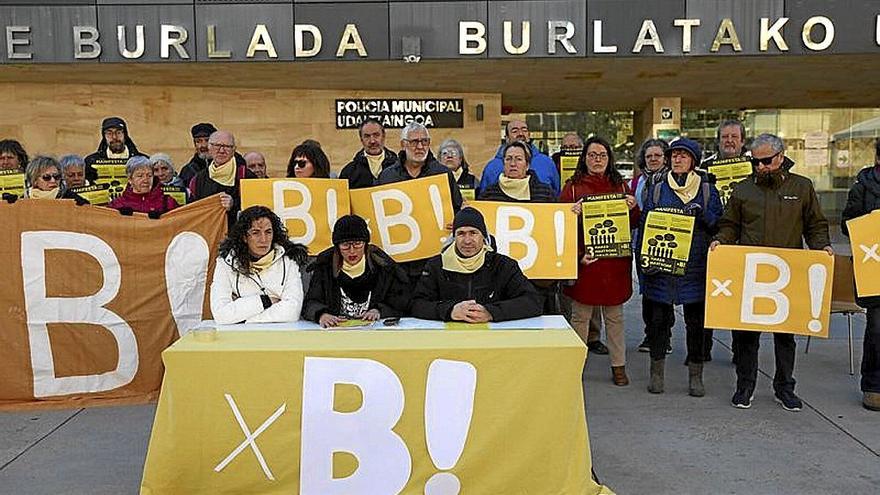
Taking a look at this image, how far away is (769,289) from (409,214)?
8.57 ft

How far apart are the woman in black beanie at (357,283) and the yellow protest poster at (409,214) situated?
0.91m

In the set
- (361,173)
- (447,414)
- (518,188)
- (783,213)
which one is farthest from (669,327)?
(447,414)

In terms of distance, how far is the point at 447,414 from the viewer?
145 inches

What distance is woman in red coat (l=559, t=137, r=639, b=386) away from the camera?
6.03 m

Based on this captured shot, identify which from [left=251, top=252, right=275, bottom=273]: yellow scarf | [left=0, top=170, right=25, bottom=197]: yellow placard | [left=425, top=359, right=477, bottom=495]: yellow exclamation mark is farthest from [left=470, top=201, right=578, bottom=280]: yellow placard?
[left=0, top=170, right=25, bottom=197]: yellow placard

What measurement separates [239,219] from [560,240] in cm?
241

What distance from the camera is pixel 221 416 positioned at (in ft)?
12.0

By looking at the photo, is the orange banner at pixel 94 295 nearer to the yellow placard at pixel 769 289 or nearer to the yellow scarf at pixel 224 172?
the yellow scarf at pixel 224 172

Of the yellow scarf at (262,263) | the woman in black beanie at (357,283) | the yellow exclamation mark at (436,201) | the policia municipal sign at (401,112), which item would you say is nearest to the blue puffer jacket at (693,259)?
the yellow exclamation mark at (436,201)

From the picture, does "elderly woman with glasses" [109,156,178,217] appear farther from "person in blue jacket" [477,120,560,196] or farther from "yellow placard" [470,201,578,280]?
"person in blue jacket" [477,120,560,196]

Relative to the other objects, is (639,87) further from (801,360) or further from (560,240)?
(560,240)

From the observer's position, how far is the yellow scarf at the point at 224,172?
6141 millimetres

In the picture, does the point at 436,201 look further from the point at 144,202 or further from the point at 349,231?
the point at 144,202

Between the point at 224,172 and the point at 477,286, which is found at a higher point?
the point at 224,172
